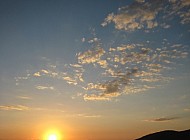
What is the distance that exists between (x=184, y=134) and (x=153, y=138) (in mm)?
21688

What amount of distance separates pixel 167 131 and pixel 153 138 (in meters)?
12.9

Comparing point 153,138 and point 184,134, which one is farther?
point 153,138

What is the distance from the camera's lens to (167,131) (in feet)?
610

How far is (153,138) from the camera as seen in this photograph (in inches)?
7092

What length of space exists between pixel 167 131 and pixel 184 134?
64.3ft

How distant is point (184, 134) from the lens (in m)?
167

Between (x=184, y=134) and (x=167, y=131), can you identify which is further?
(x=167, y=131)
